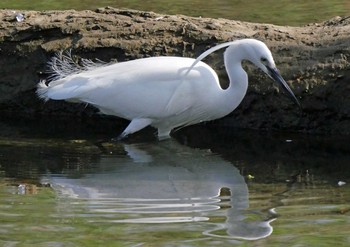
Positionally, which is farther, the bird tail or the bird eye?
the bird tail

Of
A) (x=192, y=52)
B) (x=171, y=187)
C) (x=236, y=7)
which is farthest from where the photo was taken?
(x=236, y=7)

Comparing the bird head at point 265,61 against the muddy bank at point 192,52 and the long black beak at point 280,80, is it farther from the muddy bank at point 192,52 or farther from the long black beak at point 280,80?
the muddy bank at point 192,52

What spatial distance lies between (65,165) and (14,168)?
39 centimetres

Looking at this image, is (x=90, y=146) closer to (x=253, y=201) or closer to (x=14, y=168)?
(x=14, y=168)

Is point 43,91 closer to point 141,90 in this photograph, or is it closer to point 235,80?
point 141,90

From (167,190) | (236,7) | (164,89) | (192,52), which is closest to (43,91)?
(164,89)

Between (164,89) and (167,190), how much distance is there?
5.29ft

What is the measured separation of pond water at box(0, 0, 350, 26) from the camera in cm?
1121

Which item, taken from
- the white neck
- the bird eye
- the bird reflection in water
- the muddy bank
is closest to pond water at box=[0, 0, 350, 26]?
the muddy bank

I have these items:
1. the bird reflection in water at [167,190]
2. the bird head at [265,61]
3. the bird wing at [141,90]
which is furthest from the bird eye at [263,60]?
the bird reflection in water at [167,190]

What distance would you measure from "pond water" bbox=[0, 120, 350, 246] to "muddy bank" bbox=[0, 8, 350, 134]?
0.75 ft

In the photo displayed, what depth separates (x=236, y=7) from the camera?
12.0 metres

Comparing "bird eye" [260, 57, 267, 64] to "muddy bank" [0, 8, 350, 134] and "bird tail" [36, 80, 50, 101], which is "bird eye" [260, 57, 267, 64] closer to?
"muddy bank" [0, 8, 350, 134]

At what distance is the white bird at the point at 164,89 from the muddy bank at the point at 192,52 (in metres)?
0.48
